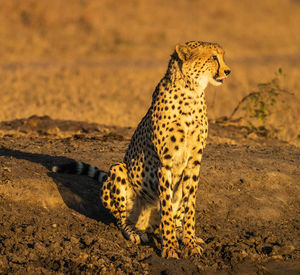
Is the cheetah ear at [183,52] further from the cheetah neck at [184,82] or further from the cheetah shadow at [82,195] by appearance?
the cheetah shadow at [82,195]

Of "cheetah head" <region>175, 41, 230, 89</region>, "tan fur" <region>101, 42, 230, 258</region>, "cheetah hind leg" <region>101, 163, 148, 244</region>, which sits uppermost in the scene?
"cheetah head" <region>175, 41, 230, 89</region>

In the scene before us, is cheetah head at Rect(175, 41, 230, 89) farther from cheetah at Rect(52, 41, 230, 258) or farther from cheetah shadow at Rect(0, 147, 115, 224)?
cheetah shadow at Rect(0, 147, 115, 224)

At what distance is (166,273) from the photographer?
346cm

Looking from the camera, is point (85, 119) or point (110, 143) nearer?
point (110, 143)

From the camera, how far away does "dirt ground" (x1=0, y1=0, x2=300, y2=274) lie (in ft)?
12.1

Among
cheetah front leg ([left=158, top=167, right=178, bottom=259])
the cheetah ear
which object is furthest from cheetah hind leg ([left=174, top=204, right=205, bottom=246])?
the cheetah ear

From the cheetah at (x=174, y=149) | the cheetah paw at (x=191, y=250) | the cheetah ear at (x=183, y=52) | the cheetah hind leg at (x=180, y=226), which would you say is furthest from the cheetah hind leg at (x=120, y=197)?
the cheetah ear at (x=183, y=52)

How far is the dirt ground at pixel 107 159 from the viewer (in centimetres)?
368

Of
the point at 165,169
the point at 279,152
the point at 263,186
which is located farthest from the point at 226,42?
the point at 165,169

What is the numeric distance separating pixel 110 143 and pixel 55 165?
4.13 feet

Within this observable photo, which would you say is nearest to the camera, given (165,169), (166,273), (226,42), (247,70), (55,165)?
(166,273)

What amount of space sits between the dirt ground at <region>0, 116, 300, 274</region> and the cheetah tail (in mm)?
64

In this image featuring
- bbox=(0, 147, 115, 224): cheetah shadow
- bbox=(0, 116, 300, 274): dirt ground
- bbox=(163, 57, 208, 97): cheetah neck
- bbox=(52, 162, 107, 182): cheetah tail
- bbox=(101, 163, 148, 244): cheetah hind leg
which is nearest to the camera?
bbox=(0, 116, 300, 274): dirt ground

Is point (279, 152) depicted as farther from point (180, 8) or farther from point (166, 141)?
point (180, 8)
